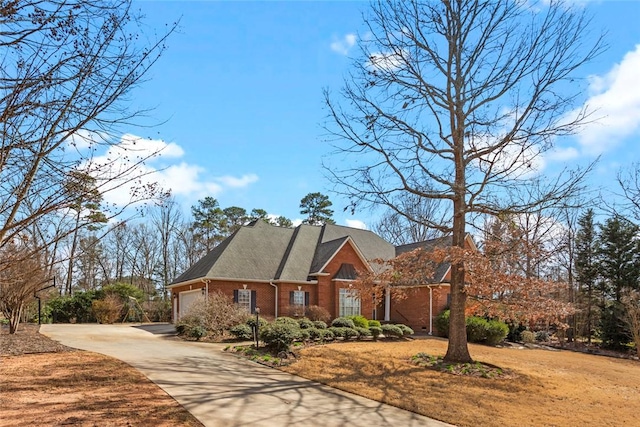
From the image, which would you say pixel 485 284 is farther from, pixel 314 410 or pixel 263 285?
pixel 263 285

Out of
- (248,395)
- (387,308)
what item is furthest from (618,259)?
(248,395)

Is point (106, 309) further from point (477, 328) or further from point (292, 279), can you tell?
point (477, 328)

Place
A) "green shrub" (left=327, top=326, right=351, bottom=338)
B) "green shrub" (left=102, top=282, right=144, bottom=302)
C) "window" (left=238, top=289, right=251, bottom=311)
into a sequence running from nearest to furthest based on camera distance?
"green shrub" (left=327, top=326, right=351, bottom=338) → "window" (left=238, top=289, right=251, bottom=311) → "green shrub" (left=102, top=282, right=144, bottom=302)

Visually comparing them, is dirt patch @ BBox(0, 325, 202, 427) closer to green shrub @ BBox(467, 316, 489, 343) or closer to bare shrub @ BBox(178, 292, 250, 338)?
bare shrub @ BBox(178, 292, 250, 338)

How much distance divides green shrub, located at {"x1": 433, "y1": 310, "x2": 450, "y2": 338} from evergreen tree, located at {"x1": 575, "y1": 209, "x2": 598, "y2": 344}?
32.3ft

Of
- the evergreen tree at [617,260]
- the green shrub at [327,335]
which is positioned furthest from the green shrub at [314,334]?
the evergreen tree at [617,260]

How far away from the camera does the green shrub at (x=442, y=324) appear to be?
24775 mm

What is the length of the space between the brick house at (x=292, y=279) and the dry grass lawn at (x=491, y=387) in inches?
337

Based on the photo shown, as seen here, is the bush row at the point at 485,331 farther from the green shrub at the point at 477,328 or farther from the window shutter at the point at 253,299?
the window shutter at the point at 253,299

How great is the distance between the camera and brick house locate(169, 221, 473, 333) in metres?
25.9

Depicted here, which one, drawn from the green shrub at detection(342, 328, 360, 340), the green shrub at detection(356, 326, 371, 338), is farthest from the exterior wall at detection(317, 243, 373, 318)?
the green shrub at detection(342, 328, 360, 340)

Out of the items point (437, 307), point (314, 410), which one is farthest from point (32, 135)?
point (437, 307)

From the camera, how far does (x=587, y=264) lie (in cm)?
3117

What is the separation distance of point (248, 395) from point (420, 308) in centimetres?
1959
